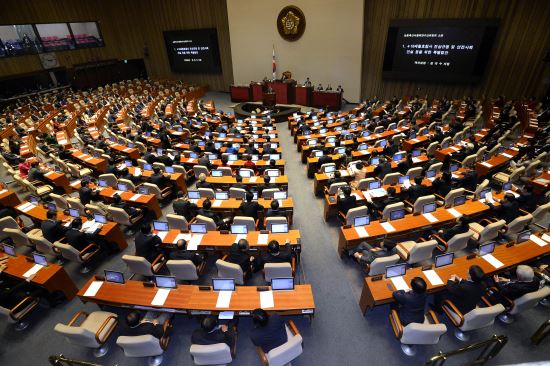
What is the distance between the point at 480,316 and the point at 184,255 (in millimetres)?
5805

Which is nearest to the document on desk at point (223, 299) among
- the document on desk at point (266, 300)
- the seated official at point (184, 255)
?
the document on desk at point (266, 300)

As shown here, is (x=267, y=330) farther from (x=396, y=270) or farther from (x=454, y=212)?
(x=454, y=212)

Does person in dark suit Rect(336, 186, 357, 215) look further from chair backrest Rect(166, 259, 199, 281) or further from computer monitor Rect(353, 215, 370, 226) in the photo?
chair backrest Rect(166, 259, 199, 281)

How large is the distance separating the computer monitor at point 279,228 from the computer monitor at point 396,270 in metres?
2.48

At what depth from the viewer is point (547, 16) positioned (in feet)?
50.2

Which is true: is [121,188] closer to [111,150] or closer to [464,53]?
[111,150]

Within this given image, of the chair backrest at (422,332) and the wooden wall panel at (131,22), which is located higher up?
the wooden wall panel at (131,22)

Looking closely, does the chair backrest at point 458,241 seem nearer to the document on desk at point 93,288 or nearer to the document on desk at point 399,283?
the document on desk at point 399,283

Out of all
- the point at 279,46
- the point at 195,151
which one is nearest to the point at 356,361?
the point at 195,151

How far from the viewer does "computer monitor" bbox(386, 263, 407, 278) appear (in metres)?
5.41

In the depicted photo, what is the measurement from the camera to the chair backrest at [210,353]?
4.16m

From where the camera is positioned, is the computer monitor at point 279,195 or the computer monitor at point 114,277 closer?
the computer monitor at point 114,277

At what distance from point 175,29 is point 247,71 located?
8835mm

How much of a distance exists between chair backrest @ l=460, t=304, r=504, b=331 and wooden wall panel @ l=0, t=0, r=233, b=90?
86.2 feet
